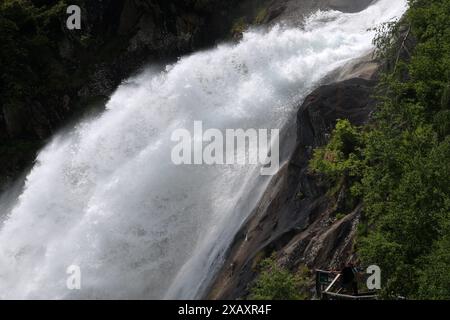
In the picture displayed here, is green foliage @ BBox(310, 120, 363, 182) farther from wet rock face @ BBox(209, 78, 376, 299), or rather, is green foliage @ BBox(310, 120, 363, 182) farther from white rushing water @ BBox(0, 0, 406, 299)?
white rushing water @ BBox(0, 0, 406, 299)

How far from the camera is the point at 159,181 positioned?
22484 mm

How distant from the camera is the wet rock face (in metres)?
16.3

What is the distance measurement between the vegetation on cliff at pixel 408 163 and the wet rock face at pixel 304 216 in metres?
0.57

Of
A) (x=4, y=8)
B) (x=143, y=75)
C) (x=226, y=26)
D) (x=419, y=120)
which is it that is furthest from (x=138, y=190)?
(x=4, y=8)

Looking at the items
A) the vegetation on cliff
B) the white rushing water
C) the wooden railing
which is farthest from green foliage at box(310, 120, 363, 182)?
the wooden railing

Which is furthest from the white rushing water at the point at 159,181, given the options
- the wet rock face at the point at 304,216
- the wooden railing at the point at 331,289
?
the wooden railing at the point at 331,289

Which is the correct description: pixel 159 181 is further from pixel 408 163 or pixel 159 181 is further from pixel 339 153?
pixel 408 163

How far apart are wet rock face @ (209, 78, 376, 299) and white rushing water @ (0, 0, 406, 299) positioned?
1.06m

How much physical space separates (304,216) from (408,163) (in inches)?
138

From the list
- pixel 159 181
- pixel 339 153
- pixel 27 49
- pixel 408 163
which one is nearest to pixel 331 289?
pixel 408 163

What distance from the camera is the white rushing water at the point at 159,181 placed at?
20297 mm

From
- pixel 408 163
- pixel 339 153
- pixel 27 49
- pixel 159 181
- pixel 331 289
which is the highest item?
pixel 408 163

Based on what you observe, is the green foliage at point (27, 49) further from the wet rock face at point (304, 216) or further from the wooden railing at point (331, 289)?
the wooden railing at point (331, 289)

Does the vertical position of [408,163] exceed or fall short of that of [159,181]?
it exceeds it
